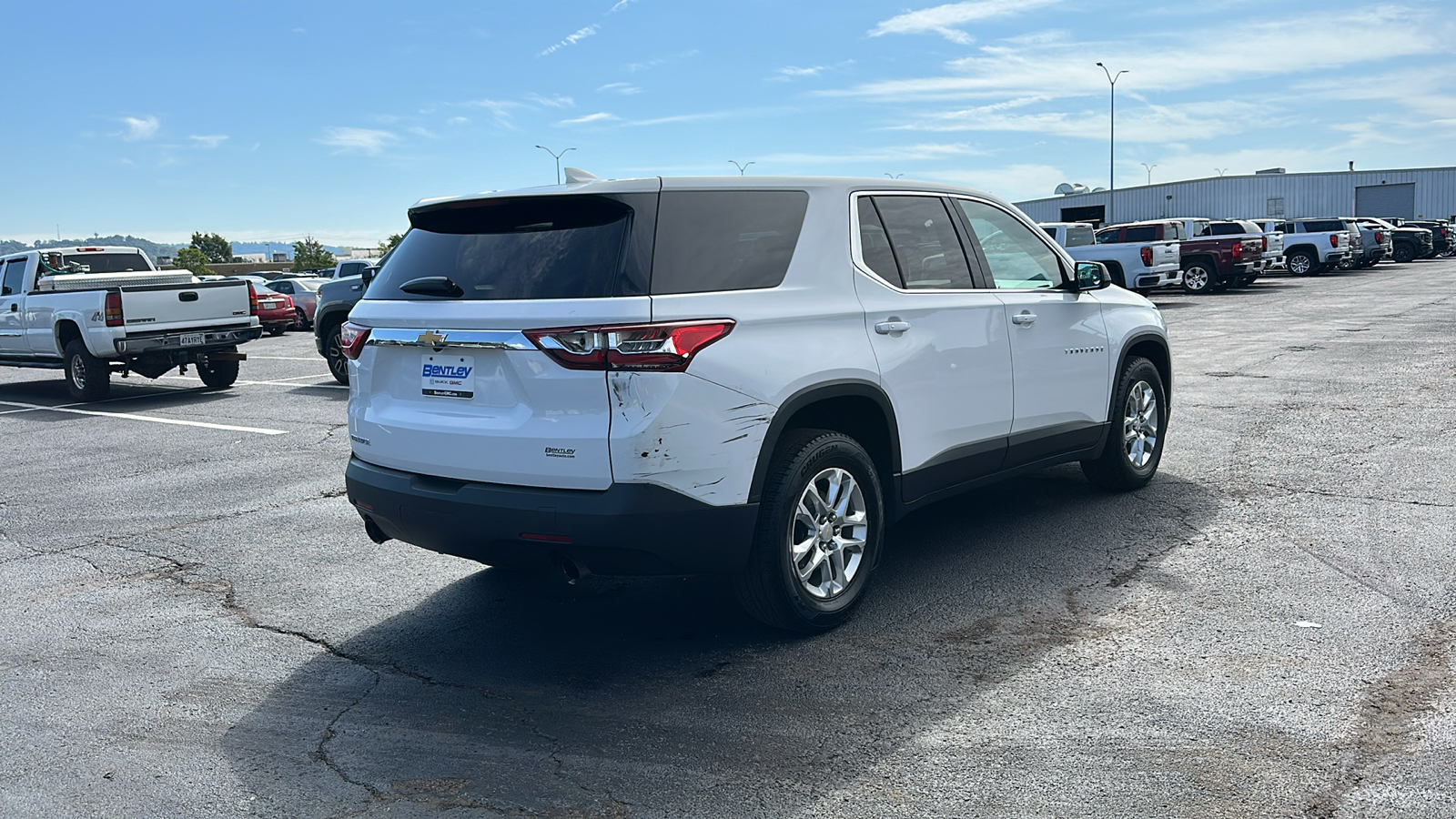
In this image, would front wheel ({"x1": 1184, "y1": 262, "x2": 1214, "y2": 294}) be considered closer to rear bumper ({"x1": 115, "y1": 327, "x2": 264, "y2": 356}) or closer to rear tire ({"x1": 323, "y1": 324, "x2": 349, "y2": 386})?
rear tire ({"x1": 323, "y1": 324, "x2": 349, "y2": 386})

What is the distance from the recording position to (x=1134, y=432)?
23.2ft

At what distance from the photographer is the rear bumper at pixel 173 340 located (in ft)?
47.4

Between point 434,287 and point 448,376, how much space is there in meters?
0.37

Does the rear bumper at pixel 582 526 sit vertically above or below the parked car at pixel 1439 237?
below

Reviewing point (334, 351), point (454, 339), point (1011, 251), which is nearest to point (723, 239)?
point (454, 339)

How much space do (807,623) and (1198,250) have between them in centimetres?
2792

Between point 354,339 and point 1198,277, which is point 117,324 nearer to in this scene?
point 354,339

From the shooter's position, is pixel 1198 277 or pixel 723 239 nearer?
pixel 723 239

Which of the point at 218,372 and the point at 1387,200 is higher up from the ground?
the point at 1387,200

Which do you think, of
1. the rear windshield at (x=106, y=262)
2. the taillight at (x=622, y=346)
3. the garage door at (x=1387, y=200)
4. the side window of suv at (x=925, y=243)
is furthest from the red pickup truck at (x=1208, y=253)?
the garage door at (x=1387, y=200)

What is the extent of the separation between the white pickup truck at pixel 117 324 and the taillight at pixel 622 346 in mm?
12332

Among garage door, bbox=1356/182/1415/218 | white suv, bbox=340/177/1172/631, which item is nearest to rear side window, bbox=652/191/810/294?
white suv, bbox=340/177/1172/631

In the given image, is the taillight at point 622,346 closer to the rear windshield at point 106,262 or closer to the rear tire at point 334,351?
the rear tire at point 334,351

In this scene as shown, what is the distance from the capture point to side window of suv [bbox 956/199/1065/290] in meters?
5.87
